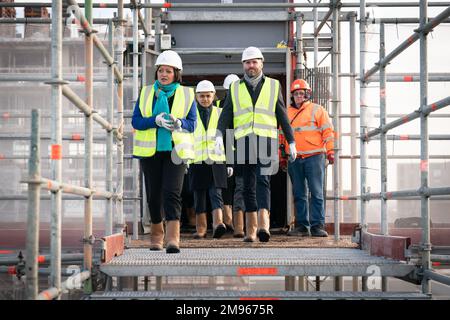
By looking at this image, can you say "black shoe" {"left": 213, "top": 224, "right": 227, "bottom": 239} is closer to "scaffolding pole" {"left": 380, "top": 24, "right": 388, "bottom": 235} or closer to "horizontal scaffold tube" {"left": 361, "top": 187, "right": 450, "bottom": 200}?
"horizontal scaffold tube" {"left": 361, "top": 187, "right": 450, "bottom": 200}

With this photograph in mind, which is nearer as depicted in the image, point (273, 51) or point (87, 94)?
point (87, 94)

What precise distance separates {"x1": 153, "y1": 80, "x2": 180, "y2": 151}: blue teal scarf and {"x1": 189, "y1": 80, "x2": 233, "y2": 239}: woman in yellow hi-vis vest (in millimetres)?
2608

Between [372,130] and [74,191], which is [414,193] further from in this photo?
[74,191]

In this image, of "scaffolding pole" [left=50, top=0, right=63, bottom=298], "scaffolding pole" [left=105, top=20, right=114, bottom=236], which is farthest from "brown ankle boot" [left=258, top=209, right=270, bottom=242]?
"scaffolding pole" [left=50, top=0, right=63, bottom=298]

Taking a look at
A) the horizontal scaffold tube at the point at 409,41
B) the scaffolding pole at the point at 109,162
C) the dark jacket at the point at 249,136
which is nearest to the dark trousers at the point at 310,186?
the dark jacket at the point at 249,136

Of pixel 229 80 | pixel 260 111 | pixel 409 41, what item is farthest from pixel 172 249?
pixel 229 80

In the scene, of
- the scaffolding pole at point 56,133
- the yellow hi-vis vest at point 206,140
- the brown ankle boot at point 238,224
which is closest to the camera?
the scaffolding pole at point 56,133

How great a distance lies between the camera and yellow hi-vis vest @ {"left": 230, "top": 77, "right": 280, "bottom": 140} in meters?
7.74

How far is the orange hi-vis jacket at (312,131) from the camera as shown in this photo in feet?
31.2

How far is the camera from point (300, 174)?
9.66 m

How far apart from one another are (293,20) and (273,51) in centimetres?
A: 70

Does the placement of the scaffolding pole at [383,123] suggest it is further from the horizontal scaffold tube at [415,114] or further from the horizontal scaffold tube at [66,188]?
the horizontal scaffold tube at [66,188]

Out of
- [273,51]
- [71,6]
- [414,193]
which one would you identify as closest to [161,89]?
[71,6]

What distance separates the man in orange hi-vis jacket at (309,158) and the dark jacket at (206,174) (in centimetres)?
96
